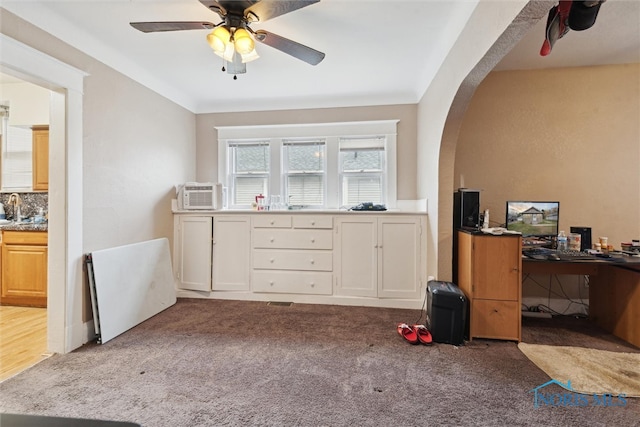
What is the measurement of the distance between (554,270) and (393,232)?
5.10 ft

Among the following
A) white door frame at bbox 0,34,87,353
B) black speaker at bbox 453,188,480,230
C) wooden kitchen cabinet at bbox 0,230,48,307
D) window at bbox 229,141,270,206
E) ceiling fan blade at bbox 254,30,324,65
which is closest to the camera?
ceiling fan blade at bbox 254,30,324,65

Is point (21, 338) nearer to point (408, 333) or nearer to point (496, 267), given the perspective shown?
point (408, 333)

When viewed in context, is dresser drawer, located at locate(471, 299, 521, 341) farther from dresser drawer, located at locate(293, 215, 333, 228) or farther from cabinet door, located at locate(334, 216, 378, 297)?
dresser drawer, located at locate(293, 215, 333, 228)

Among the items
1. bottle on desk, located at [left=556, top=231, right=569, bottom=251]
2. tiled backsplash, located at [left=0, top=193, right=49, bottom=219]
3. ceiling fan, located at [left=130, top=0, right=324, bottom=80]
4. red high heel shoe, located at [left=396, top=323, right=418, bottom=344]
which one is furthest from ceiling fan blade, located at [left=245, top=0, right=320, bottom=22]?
tiled backsplash, located at [left=0, top=193, right=49, bottom=219]

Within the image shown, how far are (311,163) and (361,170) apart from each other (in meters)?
0.72

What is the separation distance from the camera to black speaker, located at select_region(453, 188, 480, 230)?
2.71 metres

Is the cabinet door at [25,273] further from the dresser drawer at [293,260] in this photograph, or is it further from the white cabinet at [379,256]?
the white cabinet at [379,256]

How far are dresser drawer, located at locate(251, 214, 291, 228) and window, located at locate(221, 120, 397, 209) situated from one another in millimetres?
584

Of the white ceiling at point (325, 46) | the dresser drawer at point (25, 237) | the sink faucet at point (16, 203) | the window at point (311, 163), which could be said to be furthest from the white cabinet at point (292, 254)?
the sink faucet at point (16, 203)

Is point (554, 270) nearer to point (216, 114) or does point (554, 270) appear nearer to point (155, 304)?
point (155, 304)

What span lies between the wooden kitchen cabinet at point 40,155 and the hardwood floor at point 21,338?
57.8 inches

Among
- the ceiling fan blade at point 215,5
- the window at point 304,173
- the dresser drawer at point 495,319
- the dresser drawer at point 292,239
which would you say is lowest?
the dresser drawer at point 495,319

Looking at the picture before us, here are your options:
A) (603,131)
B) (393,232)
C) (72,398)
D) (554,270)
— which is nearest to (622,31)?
(603,131)

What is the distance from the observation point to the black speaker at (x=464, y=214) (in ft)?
8.91
